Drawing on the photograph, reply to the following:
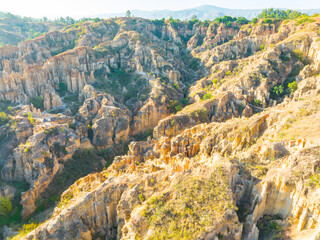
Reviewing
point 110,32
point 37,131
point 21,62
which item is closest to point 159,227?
point 37,131

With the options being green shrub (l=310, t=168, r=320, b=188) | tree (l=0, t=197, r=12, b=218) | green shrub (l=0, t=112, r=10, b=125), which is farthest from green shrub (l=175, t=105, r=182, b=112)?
green shrub (l=310, t=168, r=320, b=188)

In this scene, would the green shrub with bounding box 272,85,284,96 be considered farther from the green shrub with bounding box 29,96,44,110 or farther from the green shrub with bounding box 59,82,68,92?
the green shrub with bounding box 29,96,44,110

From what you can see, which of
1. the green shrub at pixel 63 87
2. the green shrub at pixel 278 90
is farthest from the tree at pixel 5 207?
the green shrub at pixel 278 90

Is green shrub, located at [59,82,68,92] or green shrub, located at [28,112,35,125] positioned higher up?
green shrub, located at [59,82,68,92]

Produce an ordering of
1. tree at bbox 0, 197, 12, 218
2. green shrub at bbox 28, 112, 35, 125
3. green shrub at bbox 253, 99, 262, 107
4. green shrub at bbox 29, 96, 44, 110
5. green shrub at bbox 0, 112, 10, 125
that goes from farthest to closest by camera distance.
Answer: green shrub at bbox 29, 96, 44, 110
green shrub at bbox 253, 99, 262, 107
green shrub at bbox 0, 112, 10, 125
green shrub at bbox 28, 112, 35, 125
tree at bbox 0, 197, 12, 218

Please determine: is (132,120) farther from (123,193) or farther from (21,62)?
(21,62)

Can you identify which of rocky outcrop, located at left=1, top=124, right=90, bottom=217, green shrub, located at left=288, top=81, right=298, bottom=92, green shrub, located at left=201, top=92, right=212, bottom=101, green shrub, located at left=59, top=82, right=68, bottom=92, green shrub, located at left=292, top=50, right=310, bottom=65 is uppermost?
green shrub, located at left=292, top=50, right=310, bottom=65

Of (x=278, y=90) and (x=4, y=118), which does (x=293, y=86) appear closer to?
(x=278, y=90)

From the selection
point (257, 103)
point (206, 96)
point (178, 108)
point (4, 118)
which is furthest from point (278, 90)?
point (4, 118)
